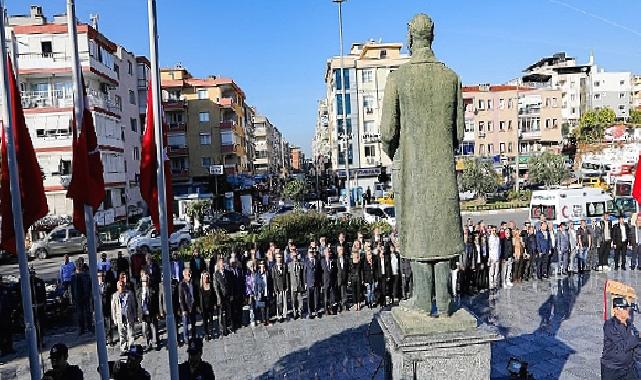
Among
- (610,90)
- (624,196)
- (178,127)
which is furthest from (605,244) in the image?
(610,90)

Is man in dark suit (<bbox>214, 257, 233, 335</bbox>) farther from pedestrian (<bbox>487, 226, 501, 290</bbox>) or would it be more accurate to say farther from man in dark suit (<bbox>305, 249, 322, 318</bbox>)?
pedestrian (<bbox>487, 226, 501, 290</bbox>)

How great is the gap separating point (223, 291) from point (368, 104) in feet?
165

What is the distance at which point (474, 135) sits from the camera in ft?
218

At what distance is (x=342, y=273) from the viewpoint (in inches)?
524

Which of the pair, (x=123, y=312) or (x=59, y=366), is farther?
(x=123, y=312)

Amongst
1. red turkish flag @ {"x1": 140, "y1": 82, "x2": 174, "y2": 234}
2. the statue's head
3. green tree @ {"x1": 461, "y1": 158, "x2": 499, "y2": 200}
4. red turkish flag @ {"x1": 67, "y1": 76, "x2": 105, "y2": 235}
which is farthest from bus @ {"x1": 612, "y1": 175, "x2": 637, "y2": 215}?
red turkish flag @ {"x1": 67, "y1": 76, "x2": 105, "y2": 235}

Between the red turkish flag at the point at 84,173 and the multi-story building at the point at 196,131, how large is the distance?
48.9m

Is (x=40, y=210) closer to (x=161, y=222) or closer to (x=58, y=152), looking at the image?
(x=161, y=222)

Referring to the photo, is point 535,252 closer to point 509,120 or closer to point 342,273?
point 342,273

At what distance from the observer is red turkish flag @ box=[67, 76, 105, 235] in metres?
7.07

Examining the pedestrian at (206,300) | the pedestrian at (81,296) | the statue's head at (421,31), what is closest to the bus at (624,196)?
the pedestrian at (206,300)

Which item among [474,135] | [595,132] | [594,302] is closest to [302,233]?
[594,302]

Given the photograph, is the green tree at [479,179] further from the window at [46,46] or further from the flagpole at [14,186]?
the flagpole at [14,186]

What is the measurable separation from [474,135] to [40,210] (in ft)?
210
